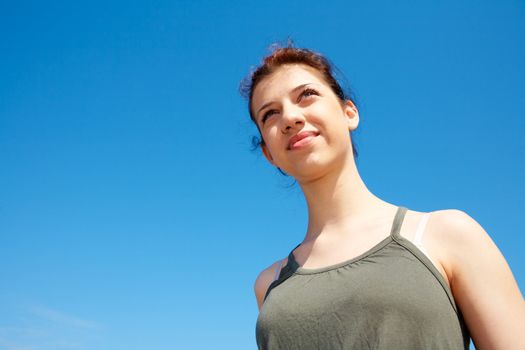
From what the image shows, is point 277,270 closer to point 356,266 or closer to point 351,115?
point 356,266

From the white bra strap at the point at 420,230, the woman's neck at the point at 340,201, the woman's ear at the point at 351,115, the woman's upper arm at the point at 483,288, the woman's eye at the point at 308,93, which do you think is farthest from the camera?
the woman's ear at the point at 351,115

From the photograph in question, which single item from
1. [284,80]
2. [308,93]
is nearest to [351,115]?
[308,93]

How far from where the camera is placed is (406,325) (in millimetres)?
2295

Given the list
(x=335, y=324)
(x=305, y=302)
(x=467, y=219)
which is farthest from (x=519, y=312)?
(x=305, y=302)

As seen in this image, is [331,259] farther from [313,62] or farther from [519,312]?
[313,62]

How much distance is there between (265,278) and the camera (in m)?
3.36

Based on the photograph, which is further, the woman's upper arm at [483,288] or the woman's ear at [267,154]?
the woman's ear at [267,154]

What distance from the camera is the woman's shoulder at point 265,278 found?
10.8ft

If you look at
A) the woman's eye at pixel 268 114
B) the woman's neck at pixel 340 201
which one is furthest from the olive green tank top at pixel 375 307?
the woman's eye at pixel 268 114

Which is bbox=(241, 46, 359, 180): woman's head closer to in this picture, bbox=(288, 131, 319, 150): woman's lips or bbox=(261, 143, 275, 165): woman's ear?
bbox=(288, 131, 319, 150): woman's lips

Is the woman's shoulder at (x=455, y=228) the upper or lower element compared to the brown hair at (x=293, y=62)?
lower

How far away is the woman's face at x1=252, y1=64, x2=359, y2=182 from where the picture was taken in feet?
10.0

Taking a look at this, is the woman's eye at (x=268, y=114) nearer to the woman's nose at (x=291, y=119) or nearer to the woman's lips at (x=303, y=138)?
the woman's nose at (x=291, y=119)

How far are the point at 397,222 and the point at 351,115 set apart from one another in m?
1.09
